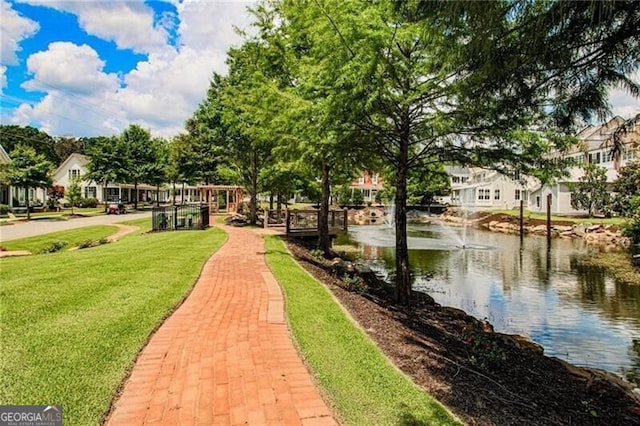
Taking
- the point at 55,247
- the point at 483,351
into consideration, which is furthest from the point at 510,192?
the point at 483,351

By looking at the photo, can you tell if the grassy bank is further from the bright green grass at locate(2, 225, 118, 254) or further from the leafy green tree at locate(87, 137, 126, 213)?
the leafy green tree at locate(87, 137, 126, 213)

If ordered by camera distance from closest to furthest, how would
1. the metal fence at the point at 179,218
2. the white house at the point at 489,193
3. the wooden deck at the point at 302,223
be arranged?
the wooden deck at the point at 302,223
the metal fence at the point at 179,218
the white house at the point at 489,193

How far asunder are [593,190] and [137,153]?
1708 inches

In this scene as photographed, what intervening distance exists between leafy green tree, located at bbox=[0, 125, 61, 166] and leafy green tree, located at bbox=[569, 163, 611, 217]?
63963 mm

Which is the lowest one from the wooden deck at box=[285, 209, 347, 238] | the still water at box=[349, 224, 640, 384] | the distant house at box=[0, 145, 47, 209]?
the still water at box=[349, 224, 640, 384]

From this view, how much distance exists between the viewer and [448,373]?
512cm

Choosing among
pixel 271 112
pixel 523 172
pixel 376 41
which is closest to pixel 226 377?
pixel 376 41

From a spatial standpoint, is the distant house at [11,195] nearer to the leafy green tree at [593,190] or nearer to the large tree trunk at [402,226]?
the large tree trunk at [402,226]

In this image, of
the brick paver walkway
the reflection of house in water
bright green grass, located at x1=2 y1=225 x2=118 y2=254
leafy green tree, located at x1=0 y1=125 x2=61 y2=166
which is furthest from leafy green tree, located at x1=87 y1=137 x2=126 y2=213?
the brick paver walkway

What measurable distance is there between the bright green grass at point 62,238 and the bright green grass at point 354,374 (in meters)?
12.8

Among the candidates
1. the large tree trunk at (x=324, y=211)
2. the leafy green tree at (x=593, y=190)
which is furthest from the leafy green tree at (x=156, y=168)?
the leafy green tree at (x=593, y=190)

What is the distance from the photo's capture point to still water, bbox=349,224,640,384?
866 centimetres

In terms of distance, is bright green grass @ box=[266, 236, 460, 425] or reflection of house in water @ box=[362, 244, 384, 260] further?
reflection of house in water @ box=[362, 244, 384, 260]

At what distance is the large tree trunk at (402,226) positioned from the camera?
9.25 metres
